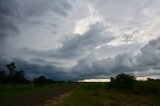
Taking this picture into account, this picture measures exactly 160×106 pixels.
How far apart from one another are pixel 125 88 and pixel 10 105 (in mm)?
66700

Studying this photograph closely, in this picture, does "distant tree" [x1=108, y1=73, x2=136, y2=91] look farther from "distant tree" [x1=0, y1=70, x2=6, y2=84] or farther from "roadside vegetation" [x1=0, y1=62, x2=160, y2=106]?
"distant tree" [x1=0, y1=70, x2=6, y2=84]

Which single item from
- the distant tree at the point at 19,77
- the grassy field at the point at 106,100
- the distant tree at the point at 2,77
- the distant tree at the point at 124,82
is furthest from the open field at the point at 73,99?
the distant tree at the point at 19,77

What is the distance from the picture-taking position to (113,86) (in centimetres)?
10425

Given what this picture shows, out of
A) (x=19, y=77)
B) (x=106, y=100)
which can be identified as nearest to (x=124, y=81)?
(x=106, y=100)

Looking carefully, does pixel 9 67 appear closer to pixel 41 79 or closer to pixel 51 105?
pixel 41 79

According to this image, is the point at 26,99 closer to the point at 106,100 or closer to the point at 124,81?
the point at 106,100

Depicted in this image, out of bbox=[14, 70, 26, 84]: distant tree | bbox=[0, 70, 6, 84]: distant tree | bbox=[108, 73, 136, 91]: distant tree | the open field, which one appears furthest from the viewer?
bbox=[14, 70, 26, 84]: distant tree

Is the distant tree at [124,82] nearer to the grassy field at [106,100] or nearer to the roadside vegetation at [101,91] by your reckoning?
the roadside vegetation at [101,91]

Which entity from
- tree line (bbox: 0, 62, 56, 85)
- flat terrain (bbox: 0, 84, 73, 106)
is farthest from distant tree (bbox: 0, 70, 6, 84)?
flat terrain (bbox: 0, 84, 73, 106)

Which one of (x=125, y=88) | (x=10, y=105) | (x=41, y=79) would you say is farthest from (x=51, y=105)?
(x=41, y=79)

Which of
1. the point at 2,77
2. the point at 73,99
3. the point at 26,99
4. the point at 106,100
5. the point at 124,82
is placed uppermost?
the point at 2,77

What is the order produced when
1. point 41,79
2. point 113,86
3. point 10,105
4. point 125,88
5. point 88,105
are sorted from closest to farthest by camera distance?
point 10,105 < point 88,105 < point 125,88 < point 113,86 < point 41,79

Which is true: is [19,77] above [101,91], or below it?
above

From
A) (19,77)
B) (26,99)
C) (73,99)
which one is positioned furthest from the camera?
(19,77)
